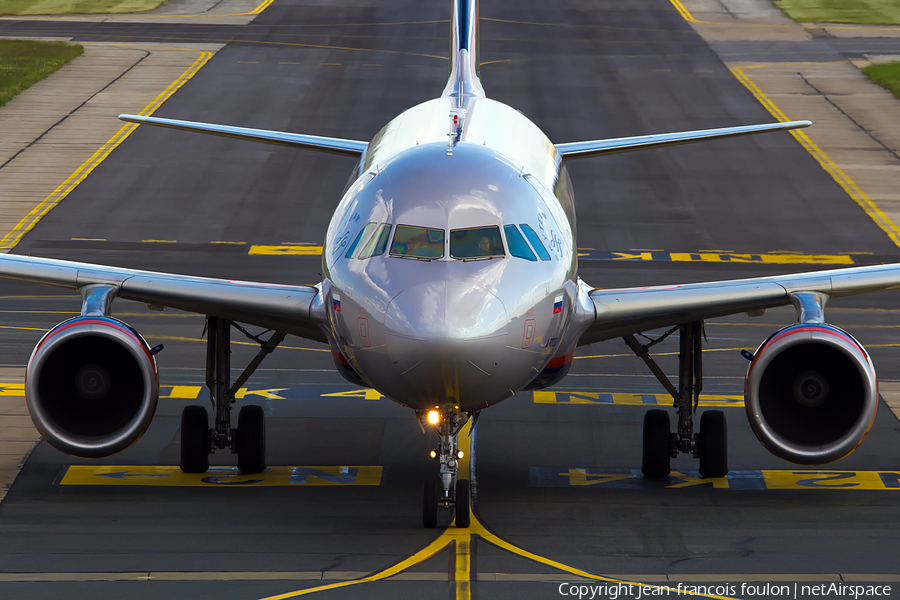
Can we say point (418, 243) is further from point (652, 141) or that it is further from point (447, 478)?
point (652, 141)

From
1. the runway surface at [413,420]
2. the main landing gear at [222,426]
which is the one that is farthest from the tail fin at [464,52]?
the main landing gear at [222,426]

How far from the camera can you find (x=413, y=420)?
22.6 m

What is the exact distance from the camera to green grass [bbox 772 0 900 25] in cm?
7450

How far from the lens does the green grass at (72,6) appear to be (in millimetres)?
74750

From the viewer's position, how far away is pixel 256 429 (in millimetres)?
19641

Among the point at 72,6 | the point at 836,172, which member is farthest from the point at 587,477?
the point at 72,6

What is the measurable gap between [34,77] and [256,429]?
42.0 meters

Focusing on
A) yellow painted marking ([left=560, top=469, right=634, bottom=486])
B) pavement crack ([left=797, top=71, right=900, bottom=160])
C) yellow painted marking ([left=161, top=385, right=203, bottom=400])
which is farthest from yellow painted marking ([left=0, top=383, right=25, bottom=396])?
pavement crack ([left=797, top=71, right=900, bottom=160])

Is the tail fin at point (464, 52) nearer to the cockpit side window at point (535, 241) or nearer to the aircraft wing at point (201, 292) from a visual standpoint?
the aircraft wing at point (201, 292)

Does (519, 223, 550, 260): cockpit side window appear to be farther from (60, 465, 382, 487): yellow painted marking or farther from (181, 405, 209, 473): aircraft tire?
(181, 405, 209, 473): aircraft tire

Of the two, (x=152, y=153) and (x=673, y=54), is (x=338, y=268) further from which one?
(x=673, y=54)

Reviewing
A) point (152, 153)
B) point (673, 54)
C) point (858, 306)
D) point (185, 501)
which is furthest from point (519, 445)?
point (673, 54)

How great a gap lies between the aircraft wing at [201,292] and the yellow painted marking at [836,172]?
2297 centimetres

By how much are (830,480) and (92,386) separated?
11.0 meters
